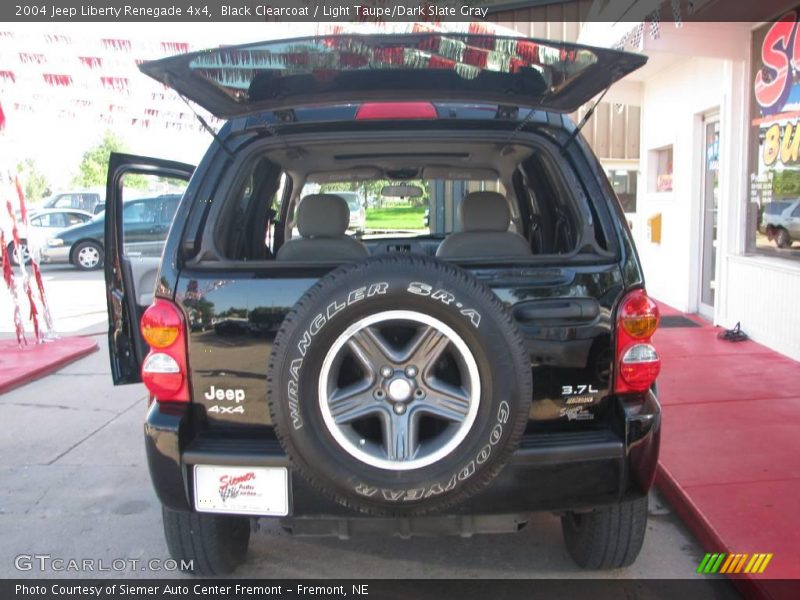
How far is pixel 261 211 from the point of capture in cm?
382

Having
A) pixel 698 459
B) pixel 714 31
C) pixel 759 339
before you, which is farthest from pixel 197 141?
pixel 698 459

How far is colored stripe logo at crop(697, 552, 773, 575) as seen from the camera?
298 cm

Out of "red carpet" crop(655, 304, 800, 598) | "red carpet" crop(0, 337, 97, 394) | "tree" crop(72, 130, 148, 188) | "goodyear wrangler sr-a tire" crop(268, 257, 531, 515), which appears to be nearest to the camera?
"goodyear wrangler sr-a tire" crop(268, 257, 531, 515)

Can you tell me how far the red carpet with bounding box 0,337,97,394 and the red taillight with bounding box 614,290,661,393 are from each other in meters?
5.73

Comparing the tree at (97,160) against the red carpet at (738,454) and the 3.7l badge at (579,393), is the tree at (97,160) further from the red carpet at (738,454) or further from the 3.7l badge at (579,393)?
the 3.7l badge at (579,393)

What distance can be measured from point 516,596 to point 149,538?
1.83 metres

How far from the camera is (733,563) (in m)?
3.05

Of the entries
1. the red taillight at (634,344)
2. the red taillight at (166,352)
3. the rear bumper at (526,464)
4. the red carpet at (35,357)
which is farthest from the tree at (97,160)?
the red taillight at (634,344)

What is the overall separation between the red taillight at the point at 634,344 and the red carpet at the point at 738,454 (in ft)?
3.55

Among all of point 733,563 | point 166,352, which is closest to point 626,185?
point 733,563

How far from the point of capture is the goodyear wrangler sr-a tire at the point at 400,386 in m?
2.22

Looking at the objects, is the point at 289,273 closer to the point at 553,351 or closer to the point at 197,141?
the point at 553,351
